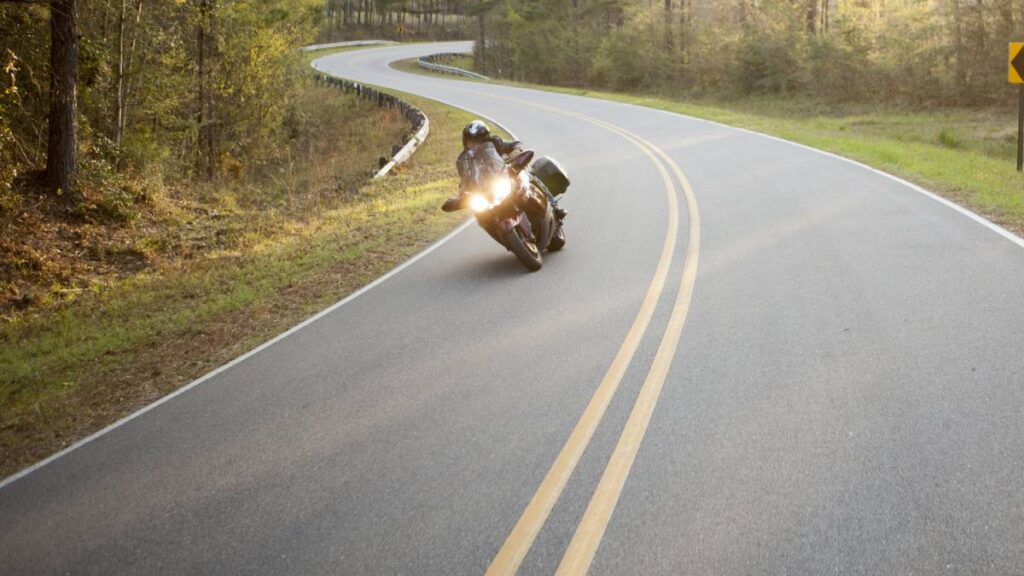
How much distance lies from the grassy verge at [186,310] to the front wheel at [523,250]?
198cm

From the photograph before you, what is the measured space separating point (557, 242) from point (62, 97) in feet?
27.7

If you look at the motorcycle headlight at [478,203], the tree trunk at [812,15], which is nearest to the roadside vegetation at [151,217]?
the motorcycle headlight at [478,203]

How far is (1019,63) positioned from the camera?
14781 millimetres

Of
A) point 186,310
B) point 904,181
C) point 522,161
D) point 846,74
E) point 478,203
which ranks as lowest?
point 186,310

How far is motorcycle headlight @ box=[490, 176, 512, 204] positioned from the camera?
350 inches

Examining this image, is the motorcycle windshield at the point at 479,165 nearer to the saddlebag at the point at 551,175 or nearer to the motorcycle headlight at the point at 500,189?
the motorcycle headlight at the point at 500,189

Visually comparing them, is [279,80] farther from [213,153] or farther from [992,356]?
[992,356]

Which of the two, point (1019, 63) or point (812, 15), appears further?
point (812, 15)

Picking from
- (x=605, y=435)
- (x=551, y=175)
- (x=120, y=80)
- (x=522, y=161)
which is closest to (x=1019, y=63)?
(x=551, y=175)

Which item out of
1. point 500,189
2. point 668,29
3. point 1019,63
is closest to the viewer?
point 500,189

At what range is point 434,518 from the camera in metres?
4.11

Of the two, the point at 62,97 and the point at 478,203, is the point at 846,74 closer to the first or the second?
the point at 478,203

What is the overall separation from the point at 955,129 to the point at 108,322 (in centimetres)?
2536

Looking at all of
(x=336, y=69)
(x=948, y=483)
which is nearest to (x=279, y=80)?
(x=948, y=483)
